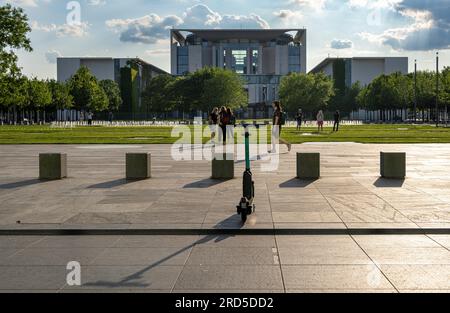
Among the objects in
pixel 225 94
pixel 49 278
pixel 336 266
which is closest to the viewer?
pixel 49 278

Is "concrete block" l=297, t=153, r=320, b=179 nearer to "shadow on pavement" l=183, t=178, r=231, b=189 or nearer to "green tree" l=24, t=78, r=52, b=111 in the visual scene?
"shadow on pavement" l=183, t=178, r=231, b=189

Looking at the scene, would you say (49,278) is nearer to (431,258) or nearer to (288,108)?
(431,258)

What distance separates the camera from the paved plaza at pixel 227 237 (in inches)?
268

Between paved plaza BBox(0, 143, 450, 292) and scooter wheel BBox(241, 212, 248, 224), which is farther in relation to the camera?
scooter wheel BBox(241, 212, 248, 224)

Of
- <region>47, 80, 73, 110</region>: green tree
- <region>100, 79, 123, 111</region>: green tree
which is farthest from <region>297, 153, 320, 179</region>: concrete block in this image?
<region>100, 79, 123, 111</region>: green tree

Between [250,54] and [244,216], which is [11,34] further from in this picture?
[250,54]

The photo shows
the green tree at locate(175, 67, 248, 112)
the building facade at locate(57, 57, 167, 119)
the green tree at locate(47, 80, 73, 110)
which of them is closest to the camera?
the green tree at locate(47, 80, 73, 110)

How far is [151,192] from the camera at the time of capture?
548 inches

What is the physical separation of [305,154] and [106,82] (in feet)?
425

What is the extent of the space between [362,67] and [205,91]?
7114cm

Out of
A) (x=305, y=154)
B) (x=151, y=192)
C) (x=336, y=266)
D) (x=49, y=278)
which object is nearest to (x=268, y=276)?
(x=336, y=266)

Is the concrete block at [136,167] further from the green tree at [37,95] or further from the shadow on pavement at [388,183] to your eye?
the green tree at [37,95]

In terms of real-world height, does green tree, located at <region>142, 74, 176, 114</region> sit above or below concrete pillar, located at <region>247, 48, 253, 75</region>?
below

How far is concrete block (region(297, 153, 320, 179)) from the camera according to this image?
16484 millimetres
